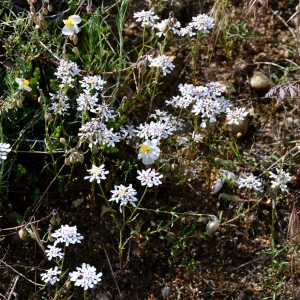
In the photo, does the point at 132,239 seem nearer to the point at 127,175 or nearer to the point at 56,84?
the point at 127,175

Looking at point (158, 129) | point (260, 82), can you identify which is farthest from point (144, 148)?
point (260, 82)

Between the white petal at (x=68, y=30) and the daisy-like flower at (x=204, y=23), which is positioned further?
the daisy-like flower at (x=204, y=23)

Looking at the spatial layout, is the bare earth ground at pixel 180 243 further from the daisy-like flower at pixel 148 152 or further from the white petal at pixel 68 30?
the white petal at pixel 68 30


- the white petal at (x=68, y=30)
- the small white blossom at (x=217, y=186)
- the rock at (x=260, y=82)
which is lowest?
the small white blossom at (x=217, y=186)

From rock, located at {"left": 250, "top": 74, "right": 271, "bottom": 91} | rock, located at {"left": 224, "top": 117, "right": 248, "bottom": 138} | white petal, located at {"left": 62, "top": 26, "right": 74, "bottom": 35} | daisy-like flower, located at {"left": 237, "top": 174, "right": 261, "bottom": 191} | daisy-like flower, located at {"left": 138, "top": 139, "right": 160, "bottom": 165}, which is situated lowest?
daisy-like flower, located at {"left": 237, "top": 174, "right": 261, "bottom": 191}

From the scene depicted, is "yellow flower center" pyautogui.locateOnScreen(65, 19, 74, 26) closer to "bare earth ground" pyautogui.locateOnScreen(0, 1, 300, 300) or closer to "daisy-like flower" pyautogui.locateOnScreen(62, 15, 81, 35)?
"daisy-like flower" pyautogui.locateOnScreen(62, 15, 81, 35)

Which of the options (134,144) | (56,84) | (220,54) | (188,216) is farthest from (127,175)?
(220,54)

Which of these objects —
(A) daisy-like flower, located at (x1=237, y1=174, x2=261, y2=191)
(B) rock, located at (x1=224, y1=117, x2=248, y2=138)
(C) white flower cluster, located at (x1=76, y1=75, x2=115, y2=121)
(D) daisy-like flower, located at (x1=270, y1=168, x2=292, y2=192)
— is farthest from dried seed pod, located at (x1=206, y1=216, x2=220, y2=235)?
(C) white flower cluster, located at (x1=76, y1=75, x2=115, y2=121)

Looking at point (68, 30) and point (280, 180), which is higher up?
point (68, 30)

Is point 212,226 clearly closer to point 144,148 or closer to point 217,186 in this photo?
point 217,186

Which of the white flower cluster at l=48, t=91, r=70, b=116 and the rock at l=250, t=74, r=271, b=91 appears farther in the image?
the rock at l=250, t=74, r=271, b=91

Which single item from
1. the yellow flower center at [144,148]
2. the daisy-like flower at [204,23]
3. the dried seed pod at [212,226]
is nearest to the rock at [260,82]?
the daisy-like flower at [204,23]
